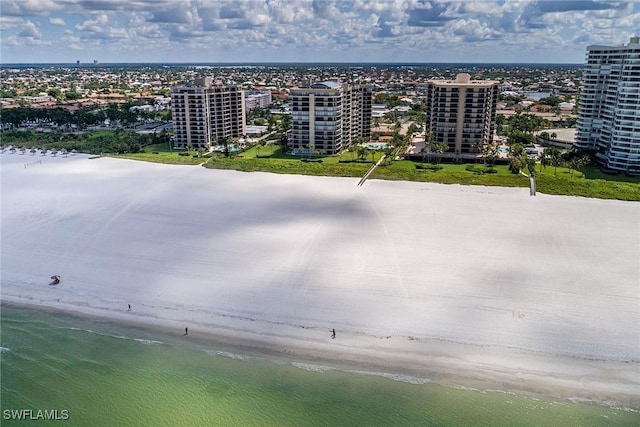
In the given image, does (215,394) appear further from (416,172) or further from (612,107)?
(612,107)

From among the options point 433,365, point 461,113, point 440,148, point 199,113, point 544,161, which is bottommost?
point 433,365

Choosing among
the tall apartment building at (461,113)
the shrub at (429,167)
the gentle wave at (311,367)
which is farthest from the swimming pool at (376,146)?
the gentle wave at (311,367)

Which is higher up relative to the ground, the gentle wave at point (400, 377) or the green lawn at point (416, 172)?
the green lawn at point (416, 172)

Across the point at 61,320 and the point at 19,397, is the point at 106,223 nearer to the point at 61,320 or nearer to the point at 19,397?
the point at 61,320

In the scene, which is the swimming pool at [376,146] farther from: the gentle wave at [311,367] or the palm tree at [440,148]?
the gentle wave at [311,367]

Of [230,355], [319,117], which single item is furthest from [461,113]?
[230,355]
